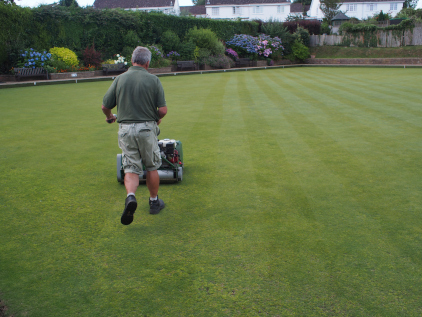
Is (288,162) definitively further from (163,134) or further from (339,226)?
(163,134)

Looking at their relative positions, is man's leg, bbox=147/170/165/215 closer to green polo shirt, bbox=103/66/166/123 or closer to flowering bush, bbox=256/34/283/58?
green polo shirt, bbox=103/66/166/123

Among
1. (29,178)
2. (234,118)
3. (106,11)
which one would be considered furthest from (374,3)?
(29,178)

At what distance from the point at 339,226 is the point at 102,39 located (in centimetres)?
2499

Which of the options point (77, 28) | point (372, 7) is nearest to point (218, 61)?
point (77, 28)

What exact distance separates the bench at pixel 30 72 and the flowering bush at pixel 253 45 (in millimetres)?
17461

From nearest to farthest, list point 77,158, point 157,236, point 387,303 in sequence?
point 387,303
point 157,236
point 77,158

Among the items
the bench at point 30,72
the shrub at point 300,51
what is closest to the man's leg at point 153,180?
the bench at point 30,72

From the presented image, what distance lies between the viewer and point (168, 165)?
530 cm

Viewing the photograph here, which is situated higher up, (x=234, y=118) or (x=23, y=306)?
(x=234, y=118)

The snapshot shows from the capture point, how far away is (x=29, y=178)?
5516 mm

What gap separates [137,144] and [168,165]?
126 cm

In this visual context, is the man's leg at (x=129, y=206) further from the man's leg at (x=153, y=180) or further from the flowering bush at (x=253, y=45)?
the flowering bush at (x=253, y=45)

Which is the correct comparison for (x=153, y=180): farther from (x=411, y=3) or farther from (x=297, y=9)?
(x=411, y=3)

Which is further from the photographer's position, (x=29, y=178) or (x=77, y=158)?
(x=77, y=158)
